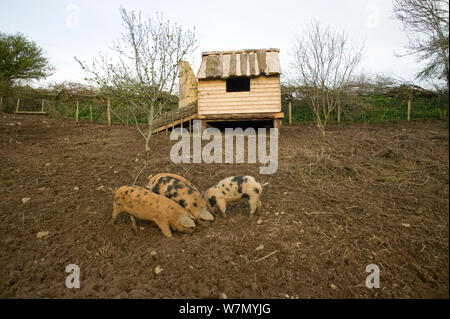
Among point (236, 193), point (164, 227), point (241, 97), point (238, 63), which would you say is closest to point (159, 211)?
point (164, 227)

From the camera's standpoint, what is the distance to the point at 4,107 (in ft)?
52.9

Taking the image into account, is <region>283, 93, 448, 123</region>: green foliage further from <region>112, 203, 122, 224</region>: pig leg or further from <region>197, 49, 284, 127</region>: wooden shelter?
<region>112, 203, 122, 224</region>: pig leg

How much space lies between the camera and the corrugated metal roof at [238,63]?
10.9 metres

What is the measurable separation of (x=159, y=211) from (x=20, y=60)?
1026 inches

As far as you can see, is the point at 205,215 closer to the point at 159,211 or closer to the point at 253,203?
the point at 159,211

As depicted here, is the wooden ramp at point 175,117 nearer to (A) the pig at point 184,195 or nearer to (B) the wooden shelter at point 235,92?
(B) the wooden shelter at point 235,92

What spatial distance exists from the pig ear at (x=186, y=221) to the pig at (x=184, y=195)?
0.24m

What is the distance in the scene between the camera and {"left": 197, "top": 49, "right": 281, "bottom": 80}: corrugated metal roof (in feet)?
35.7

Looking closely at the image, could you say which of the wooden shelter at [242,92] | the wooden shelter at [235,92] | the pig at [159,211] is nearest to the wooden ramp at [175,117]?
the wooden shelter at [235,92]

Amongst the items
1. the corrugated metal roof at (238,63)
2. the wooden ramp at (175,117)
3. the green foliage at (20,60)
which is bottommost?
the wooden ramp at (175,117)

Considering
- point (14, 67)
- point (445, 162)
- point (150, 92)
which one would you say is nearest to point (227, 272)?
point (445, 162)

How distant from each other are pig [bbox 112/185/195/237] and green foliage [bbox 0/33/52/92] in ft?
78.0

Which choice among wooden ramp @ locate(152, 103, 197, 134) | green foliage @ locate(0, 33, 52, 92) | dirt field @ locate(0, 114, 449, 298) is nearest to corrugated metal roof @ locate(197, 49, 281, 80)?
wooden ramp @ locate(152, 103, 197, 134)

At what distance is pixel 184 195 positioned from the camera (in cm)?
409
